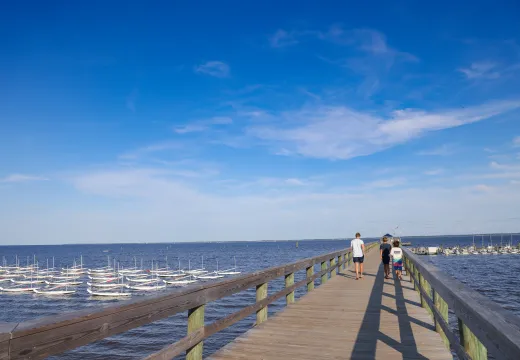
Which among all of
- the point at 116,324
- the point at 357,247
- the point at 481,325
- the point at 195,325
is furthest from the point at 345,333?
the point at 357,247

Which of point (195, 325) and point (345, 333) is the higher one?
point (195, 325)

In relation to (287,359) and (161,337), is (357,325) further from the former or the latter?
(161,337)

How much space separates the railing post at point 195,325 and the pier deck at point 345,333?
740mm

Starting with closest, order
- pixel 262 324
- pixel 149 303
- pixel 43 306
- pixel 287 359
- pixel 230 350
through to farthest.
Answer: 1. pixel 149 303
2. pixel 287 359
3. pixel 230 350
4. pixel 262 324
5. pixel 43 306

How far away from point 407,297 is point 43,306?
126ft

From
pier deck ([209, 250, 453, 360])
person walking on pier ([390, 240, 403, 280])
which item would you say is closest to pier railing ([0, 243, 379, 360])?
pier deck ([209, 250, 453, 360])

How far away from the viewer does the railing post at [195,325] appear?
13.8 ft

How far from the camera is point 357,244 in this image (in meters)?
14.5

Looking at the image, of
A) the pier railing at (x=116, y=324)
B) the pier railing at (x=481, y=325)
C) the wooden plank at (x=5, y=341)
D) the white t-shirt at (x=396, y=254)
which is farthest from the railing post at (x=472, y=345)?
the white t-shirt at (x=396, y=254)

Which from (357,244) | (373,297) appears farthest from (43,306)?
(373,297)

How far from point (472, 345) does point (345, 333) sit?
3176mm

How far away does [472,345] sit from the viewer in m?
3.37

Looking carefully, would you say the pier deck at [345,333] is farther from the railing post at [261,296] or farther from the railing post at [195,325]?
the railing post at [195,325]

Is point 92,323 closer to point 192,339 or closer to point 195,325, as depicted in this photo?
point 192,339
